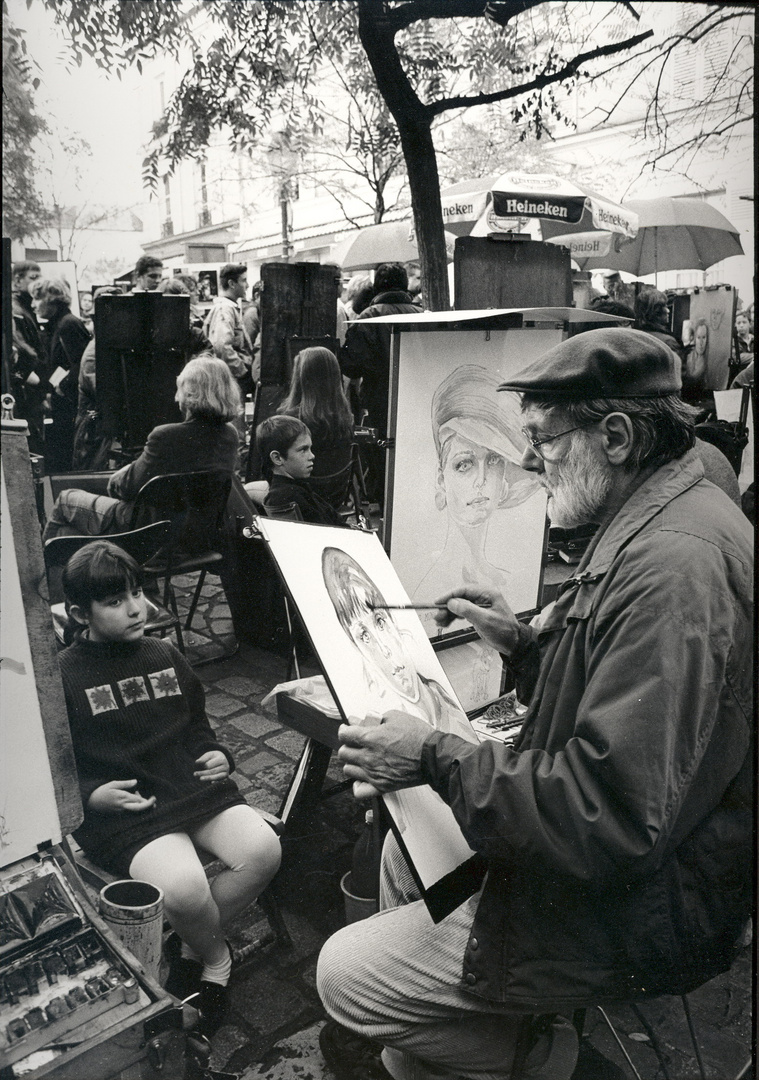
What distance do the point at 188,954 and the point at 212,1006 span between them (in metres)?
0.12

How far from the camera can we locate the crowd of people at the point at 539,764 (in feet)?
3.96

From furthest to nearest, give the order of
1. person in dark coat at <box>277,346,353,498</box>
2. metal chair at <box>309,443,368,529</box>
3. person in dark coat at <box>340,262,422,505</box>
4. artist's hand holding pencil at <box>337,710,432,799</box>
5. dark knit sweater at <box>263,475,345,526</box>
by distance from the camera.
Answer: person in dark coat at <box>340,262,422,505</box> < person in dark coat at <box>277,346,353,498</box> < metal chair at <box>309,443,368,529</box> < dark knit sweater at <box>263,475,345,526</box> < artist's hand holding pencil at <box>337,710,432,799</box>

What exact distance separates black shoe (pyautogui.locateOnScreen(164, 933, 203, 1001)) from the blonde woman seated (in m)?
0.99

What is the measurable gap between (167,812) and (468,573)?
1132 mm

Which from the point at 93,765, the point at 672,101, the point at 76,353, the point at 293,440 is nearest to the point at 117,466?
the point at 76,353

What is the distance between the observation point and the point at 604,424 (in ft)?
4.69

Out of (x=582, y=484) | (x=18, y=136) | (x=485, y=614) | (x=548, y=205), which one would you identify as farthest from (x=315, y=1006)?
(x=548, y=205)

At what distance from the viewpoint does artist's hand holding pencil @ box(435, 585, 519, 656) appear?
170 centimetres

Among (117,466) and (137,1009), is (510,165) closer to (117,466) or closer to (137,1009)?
(117,466)

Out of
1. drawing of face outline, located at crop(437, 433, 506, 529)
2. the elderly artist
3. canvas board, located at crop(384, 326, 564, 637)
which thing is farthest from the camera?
drawing of face outline, located at crop(437, 433, 506, 529)

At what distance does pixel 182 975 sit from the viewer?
173 centimetres

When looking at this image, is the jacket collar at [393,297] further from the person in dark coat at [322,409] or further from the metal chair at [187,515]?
the metal chair at [187,515]

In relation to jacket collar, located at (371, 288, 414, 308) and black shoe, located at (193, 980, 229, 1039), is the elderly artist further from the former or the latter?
jacket collar, located at (371, 288, 414, 308)

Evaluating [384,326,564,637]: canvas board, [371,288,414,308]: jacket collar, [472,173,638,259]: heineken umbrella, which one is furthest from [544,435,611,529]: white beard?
[371,288,414,308]: jacket collar
